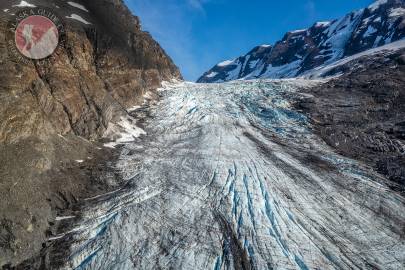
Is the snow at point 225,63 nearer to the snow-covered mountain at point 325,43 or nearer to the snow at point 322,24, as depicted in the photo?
the snow-covered mountain at point 325,43

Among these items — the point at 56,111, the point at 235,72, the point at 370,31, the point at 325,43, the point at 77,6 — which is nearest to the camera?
the point at 56,111

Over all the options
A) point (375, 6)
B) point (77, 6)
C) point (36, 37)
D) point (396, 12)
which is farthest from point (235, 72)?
point (36, 37)

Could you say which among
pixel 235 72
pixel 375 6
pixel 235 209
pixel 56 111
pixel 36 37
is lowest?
pixel 235 209

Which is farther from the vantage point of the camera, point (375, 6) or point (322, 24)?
point (322, 24)

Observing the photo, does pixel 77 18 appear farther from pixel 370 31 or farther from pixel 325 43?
pixel 325 43

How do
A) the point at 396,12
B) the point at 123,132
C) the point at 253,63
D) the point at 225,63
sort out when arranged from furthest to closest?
the point at 225,63, the point at 253,63, the point at 396,12, the point at 123,132
